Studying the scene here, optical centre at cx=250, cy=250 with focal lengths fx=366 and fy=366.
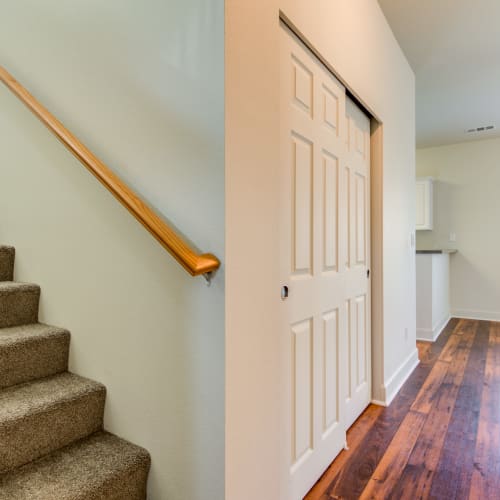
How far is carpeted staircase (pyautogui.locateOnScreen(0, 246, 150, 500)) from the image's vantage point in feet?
3.61

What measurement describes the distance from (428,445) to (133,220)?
1962 mm

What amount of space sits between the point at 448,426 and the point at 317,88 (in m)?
2.10

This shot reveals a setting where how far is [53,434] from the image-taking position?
1.26 meters

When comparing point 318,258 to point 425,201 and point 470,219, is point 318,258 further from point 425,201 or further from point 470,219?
point 470,219

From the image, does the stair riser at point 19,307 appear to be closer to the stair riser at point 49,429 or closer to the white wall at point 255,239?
the stair riser at point 49,429

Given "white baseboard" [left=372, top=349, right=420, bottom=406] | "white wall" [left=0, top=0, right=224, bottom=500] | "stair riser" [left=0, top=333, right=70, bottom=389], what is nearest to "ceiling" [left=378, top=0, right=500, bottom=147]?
"white wall" [left=0, top=0, right=224, bottom=500]

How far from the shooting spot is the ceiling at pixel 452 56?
250 cm

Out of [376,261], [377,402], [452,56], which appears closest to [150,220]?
[376,261]

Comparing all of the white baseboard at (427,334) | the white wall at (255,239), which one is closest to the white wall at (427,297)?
the white baseboard at (427,334)

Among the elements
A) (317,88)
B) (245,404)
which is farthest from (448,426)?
(317,88)

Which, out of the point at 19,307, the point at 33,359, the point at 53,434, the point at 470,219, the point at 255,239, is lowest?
the point at 53,434

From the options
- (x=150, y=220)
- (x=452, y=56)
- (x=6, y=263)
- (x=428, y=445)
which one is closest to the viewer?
(x=150, y=220)

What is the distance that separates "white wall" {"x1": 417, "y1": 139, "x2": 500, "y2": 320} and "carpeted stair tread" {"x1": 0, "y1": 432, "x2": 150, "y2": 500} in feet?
18.8

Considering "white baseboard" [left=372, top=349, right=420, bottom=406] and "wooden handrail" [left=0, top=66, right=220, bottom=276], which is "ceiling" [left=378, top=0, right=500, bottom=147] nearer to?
"wooden handrail" [left=0, top=66, right=220, bottom=276]
